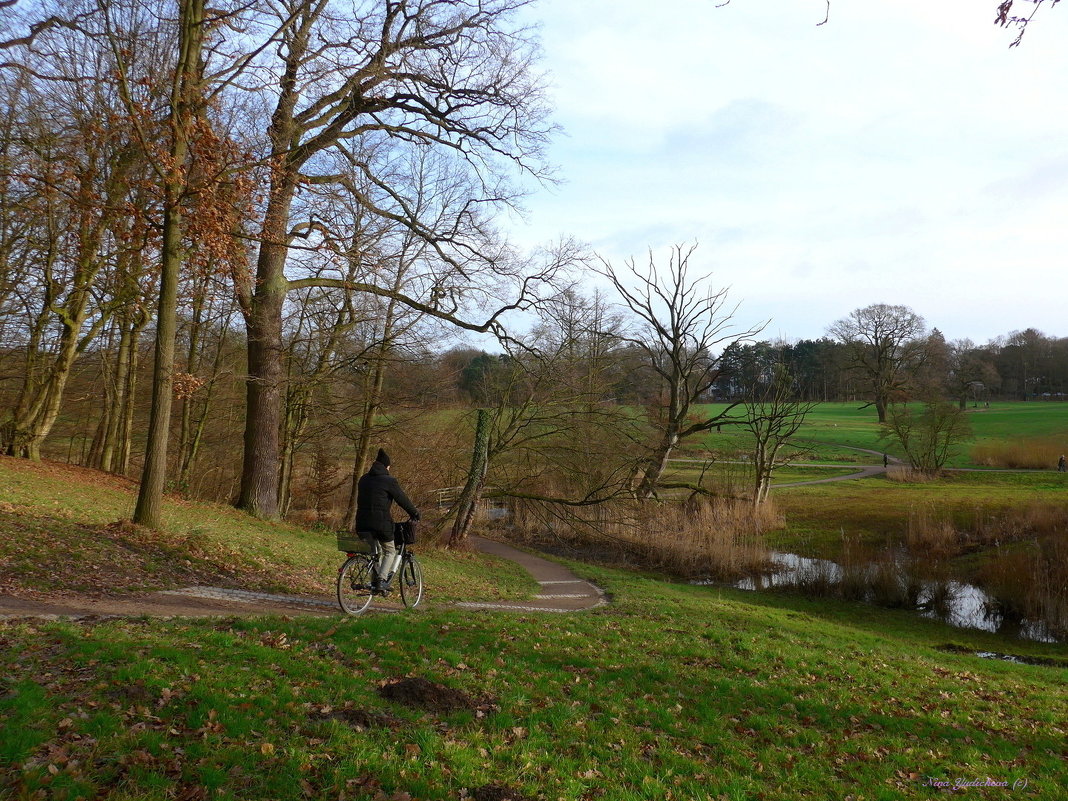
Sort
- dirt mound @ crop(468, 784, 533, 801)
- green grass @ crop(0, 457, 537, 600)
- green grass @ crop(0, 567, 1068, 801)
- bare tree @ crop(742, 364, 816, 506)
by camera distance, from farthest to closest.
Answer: bare tree @ crop(742, 364, 816, 506) → green grass @ crop(0, 457, 537, 600) → dirt mound @ crop(468, 784, 533, 801) → green grass @ crop(0, 567, 1068, 801)

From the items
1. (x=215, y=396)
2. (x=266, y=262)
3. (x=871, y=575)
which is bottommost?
(x=871, y=575)

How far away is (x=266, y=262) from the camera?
17.3m

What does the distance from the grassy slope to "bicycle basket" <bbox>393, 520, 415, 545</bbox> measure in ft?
4.09

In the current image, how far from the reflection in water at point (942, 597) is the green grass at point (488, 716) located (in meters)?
8.85

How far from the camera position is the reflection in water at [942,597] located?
16.9 meters

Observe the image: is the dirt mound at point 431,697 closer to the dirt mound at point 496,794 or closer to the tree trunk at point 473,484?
the dirt mound at point 496,794

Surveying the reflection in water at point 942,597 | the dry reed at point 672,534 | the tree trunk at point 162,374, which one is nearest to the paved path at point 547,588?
the dry reed at point 672,534

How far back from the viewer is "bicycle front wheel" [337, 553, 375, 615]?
941 centimetres

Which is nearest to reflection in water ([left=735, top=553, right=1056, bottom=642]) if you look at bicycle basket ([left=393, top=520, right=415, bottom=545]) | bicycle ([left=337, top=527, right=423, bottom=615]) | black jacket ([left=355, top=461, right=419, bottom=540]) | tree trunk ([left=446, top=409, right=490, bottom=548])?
tree trunk ([left=446, top=409, right=490, bottom=548])

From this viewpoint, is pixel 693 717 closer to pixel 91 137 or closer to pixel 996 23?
pixel 996 23

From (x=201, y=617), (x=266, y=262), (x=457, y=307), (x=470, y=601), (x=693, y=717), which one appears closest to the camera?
(x=693, y=717)

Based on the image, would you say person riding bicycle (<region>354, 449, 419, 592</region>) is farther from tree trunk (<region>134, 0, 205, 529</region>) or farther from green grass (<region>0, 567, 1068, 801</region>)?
tree trunk (<region>134, 0, 205, 529</region>)

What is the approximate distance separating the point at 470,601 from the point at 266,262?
10.2 meters

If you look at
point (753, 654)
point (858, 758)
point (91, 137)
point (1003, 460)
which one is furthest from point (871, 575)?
point (1003, 460)
